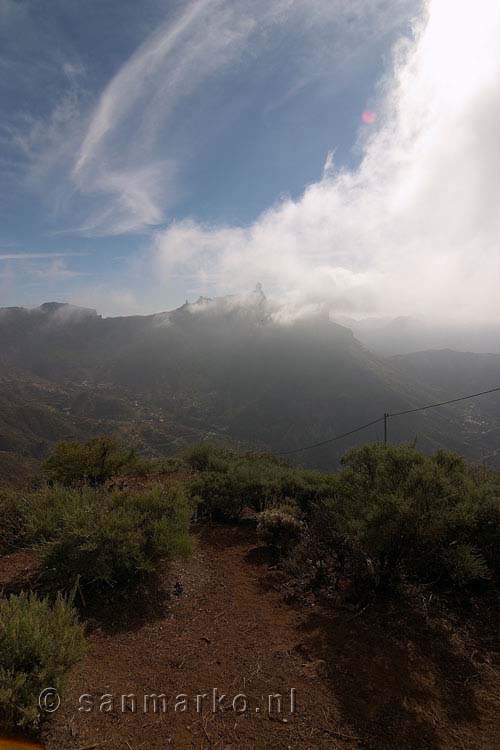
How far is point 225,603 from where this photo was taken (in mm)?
6242

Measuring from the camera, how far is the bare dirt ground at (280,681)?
3492 mm

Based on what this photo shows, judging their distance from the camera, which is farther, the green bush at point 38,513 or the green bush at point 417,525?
the green bush at point 38,513

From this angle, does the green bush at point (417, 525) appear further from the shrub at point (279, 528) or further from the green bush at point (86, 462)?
the green bush at point (86, 462)

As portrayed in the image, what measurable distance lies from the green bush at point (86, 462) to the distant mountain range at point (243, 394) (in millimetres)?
47137

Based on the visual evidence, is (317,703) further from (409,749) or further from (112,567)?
(112,567)

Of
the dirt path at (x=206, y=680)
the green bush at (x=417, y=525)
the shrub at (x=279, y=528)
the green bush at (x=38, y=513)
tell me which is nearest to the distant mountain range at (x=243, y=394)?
the green bush at (x=38, y=513)

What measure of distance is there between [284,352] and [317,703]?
157 m

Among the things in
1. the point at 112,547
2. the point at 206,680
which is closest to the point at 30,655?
the point at 206,680

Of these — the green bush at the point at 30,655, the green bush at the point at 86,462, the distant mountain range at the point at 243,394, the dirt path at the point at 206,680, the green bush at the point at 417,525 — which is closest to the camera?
the green bush at the point at 30,655

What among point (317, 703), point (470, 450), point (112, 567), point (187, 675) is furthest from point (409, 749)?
point (470, 450)

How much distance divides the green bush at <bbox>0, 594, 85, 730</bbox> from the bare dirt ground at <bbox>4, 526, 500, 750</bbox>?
1.31ft

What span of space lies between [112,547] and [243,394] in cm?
13865

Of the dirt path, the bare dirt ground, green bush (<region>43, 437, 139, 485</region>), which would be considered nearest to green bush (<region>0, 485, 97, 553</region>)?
the bare dirt ground

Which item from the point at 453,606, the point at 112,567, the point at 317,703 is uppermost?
the point at 112,567
